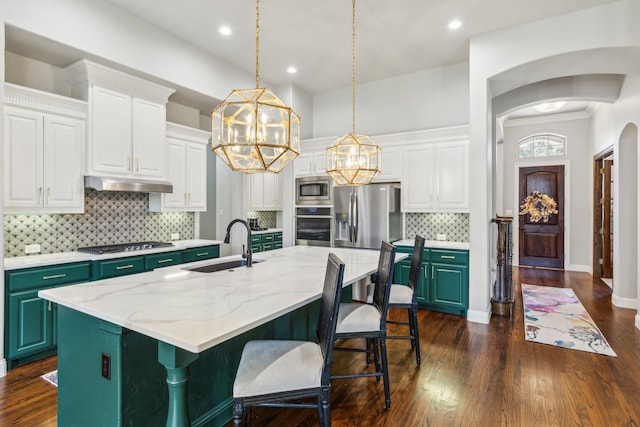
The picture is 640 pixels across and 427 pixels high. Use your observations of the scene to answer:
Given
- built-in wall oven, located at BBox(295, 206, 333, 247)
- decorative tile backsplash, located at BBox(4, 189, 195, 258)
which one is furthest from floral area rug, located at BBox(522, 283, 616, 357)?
decorative tile backsplash, located at BBox(4, 189, 195, 258)

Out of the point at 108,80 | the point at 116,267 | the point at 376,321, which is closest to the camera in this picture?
the point at 376,321

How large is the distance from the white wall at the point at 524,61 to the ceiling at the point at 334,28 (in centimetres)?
13

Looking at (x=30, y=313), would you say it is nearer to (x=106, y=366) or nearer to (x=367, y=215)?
(x=106, y=366)

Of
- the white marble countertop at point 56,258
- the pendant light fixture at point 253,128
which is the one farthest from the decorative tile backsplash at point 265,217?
the pendant light fixture at point 253,128

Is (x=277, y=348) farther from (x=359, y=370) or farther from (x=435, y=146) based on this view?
(x=435, y=146)

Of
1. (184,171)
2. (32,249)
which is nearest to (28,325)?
(32,249)

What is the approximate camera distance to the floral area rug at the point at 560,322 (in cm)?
345

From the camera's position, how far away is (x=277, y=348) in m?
1.80

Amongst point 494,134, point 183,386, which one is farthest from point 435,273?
point 183,386

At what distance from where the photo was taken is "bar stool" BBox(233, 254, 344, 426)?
152cm

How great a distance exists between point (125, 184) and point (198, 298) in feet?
8.24

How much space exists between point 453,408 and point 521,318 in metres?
2.50

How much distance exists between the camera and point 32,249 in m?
3.35

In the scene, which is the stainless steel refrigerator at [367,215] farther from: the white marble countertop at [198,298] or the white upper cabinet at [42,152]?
the white upper cabinet at [42,152]
